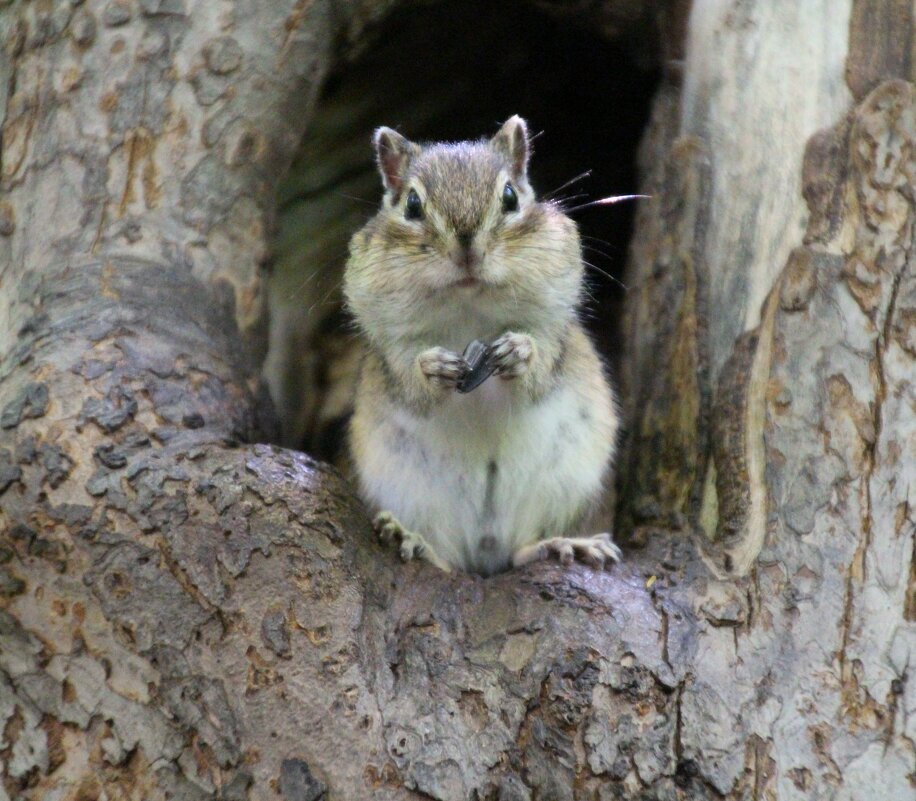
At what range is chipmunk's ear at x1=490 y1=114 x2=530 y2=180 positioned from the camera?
3.59m

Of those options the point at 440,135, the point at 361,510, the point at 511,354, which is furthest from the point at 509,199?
the point at 440,135

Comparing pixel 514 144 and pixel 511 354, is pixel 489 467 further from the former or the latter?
pixel 514 144

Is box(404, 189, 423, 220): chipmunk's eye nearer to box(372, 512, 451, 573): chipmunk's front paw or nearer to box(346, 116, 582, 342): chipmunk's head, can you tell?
box(346, 116, 582, 342): chipmunk's head

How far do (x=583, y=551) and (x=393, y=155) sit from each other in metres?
1.38

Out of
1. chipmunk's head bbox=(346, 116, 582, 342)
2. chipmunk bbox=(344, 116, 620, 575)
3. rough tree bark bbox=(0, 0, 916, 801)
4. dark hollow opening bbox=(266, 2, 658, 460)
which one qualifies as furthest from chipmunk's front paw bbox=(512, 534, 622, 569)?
dark hollow opening bbox=(266, 2, 658, 460)

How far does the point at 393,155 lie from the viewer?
3650 mm

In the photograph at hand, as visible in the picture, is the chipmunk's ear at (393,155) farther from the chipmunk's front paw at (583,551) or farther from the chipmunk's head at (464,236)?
the chipmunk's front paw at (583,551)

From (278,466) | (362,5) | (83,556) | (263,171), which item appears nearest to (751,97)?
(362,5)

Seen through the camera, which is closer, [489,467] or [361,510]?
[361,510]

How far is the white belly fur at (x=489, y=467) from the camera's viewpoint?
3.59 m

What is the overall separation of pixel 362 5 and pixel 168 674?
8.16ft

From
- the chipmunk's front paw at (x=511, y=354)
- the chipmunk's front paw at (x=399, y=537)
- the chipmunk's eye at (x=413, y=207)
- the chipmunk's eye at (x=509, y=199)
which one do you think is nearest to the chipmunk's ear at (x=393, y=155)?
the chipmunk's eye at (x=413, y=207)

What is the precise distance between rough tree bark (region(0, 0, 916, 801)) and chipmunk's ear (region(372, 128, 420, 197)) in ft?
1.75

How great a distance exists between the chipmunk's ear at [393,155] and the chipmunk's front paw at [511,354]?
2.07ft
